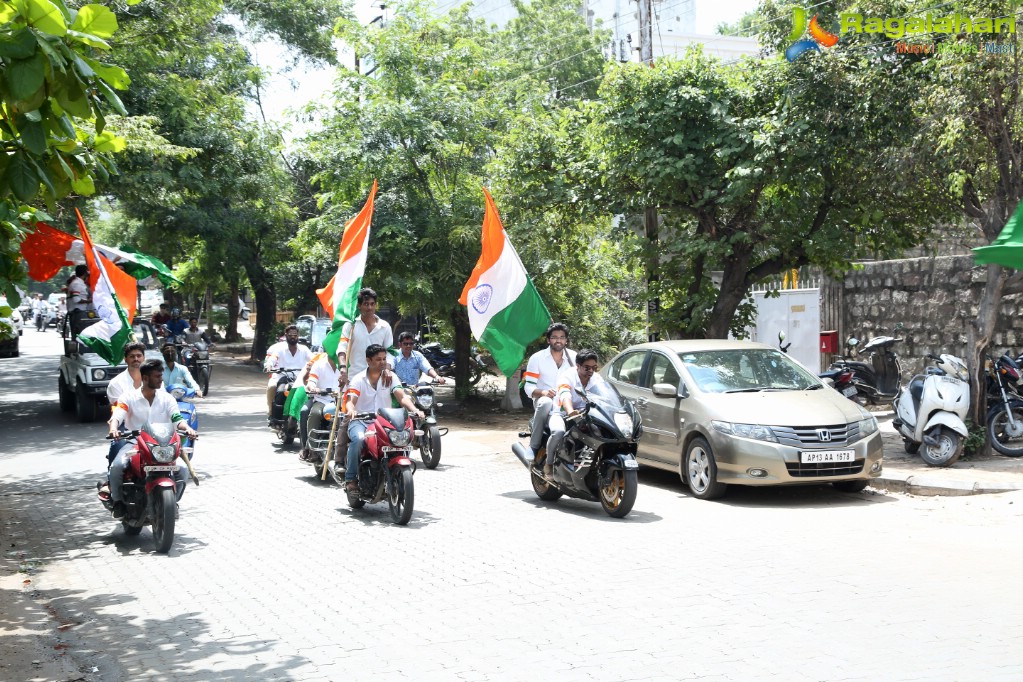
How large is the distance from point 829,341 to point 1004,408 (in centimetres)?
708

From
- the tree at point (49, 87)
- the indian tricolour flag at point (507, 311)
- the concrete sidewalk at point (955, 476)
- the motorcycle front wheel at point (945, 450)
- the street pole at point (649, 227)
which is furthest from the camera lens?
the street pole at point (649, 227)

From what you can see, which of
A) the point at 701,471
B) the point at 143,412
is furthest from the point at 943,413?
the point at 143,412

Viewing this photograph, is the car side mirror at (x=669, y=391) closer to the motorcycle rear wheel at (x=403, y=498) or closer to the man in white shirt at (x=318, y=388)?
the motorcycle rear wheel at (x=403, y=498)

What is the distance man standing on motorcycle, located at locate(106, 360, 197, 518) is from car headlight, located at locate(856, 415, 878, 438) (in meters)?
6.52

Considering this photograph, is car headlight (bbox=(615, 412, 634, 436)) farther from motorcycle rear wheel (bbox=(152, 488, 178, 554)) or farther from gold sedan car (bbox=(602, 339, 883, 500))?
motorcycle rear wheel (bbox=(152, 488, 178, 554))

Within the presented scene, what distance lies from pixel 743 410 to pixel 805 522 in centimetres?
159

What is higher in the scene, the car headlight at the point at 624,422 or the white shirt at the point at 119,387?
the white shirt at the point at 119,387

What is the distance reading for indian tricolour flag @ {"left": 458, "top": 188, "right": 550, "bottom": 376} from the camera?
11.7 m

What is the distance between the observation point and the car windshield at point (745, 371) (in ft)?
38.7

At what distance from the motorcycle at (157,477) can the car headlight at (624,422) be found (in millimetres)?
3790

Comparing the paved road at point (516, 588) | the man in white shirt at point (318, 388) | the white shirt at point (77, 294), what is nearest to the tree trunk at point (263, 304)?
the white shirt at point (77, 294)

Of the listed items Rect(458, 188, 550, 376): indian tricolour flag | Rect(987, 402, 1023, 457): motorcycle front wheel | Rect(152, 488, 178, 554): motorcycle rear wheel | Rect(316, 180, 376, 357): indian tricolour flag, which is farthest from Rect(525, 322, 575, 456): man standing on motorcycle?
Rect(987, 402, 1023, 457): motorcycle front wheel

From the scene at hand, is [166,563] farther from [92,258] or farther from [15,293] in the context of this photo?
[92,258]

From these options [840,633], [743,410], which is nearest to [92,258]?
[743,410]
